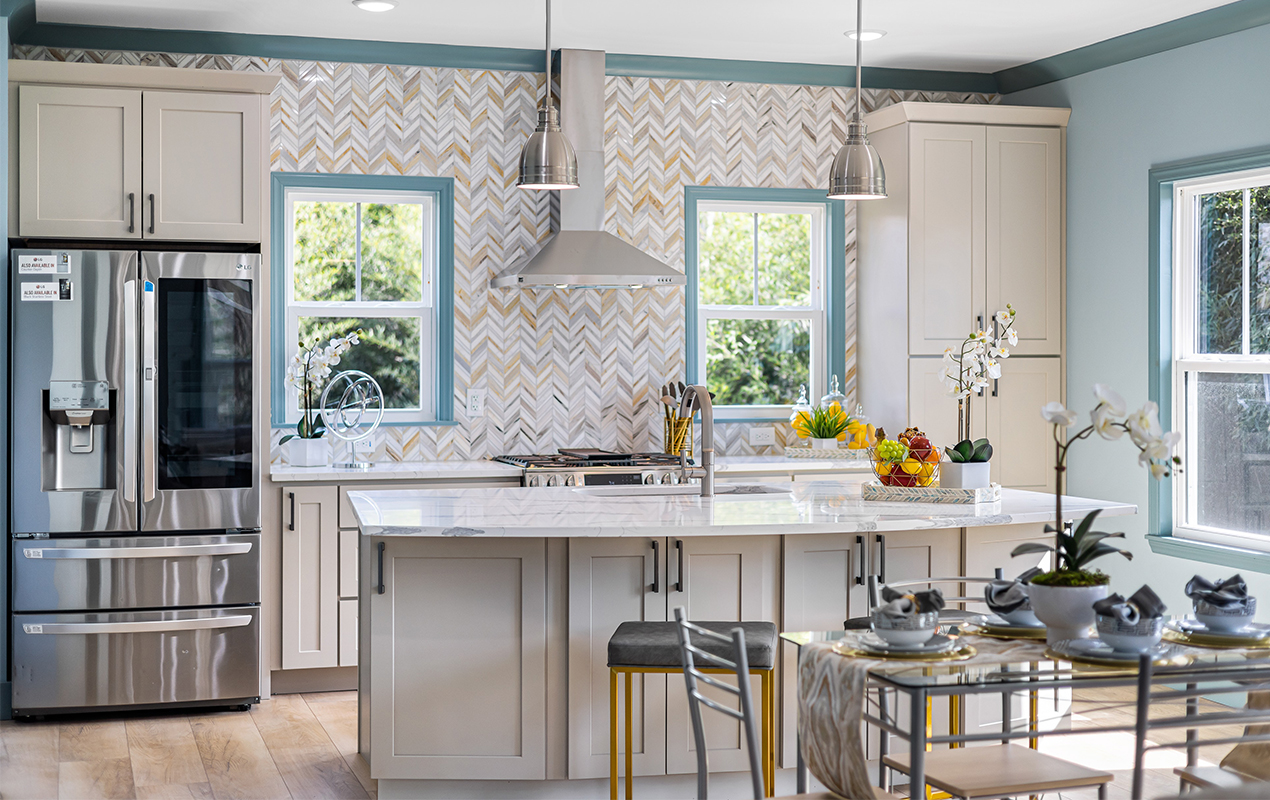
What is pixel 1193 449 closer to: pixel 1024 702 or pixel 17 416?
pixel 1024 702

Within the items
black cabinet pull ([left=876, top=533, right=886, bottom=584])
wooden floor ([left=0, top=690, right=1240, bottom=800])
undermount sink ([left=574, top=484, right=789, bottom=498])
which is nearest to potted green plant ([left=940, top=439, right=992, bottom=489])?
black cabinet pull ([left=876, top=533, right=886, bottom=584])

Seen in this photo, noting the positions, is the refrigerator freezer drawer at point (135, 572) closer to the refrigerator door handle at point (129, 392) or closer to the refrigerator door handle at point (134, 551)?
the refrigerator door handle at point (134, 551)

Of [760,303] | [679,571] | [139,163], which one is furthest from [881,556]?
[139,163]

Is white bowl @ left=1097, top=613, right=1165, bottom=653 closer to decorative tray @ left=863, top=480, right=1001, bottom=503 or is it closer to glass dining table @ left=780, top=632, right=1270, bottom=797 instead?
glass dining table @ left=780, top=632, right=1270, bottom=797

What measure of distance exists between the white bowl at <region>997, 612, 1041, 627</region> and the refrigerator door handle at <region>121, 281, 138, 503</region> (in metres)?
3.31

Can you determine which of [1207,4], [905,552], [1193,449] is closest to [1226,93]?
[1207,4]

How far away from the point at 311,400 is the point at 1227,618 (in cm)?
387

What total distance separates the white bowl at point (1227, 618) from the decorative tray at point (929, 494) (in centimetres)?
120

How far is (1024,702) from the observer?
12.9ft

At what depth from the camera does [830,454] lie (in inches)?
216

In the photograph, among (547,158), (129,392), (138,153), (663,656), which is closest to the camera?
(663,656)

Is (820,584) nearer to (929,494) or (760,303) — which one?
(929,494)

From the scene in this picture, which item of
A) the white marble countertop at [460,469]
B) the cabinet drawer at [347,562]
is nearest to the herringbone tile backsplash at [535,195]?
the white marble countertop at [460,469]

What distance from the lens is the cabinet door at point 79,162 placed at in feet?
14.7
